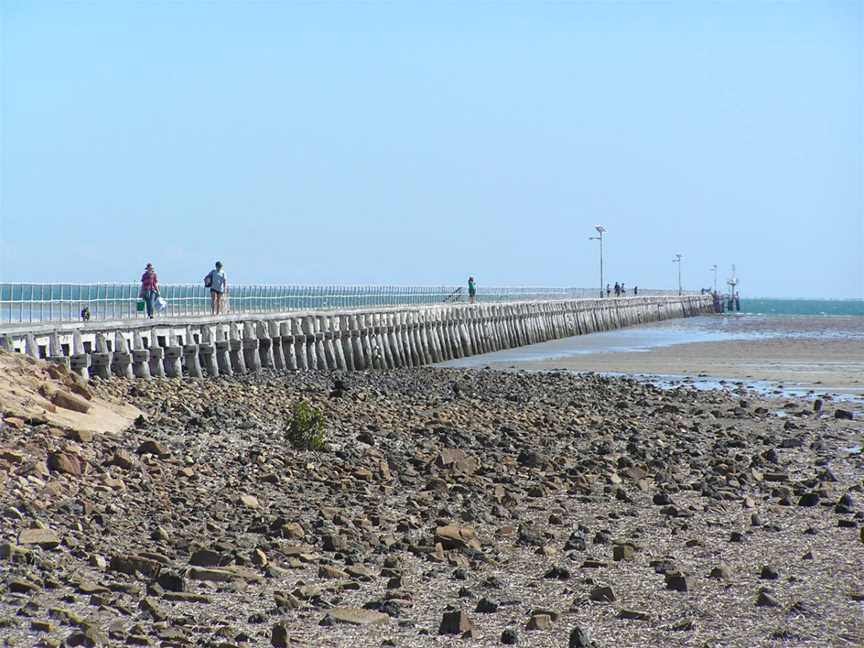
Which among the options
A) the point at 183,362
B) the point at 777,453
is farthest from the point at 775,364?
the point at 777,453

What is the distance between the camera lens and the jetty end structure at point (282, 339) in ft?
89.4

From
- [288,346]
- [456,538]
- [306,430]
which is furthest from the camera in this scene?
[288,346]

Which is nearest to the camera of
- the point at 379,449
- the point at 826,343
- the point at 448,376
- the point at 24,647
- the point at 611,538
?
the point at 24,647

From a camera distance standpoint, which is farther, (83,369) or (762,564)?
(83,369)

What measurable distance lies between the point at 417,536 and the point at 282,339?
25.9m

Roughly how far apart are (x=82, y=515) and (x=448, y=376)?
28.2 metres

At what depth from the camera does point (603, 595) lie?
37.3 ft

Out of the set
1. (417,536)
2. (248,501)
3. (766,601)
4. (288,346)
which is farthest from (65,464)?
(288,346)

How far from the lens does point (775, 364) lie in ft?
163

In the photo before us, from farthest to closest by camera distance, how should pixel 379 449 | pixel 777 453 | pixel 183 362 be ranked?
1. pixel 183 362
2. pixel 777 453
3. pixel 379 449

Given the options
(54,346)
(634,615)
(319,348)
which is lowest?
(634,615)

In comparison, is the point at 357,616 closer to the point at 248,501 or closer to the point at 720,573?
the point at 720,573

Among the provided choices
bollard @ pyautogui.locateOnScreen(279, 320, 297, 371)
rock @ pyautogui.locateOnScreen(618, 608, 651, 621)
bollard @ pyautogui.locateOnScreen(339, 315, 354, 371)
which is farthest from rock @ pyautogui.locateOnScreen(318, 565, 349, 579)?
bollard @ pyautogui.locateOnScreen(339, 315, 354, 371)

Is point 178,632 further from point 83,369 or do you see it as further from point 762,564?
point 83,369
